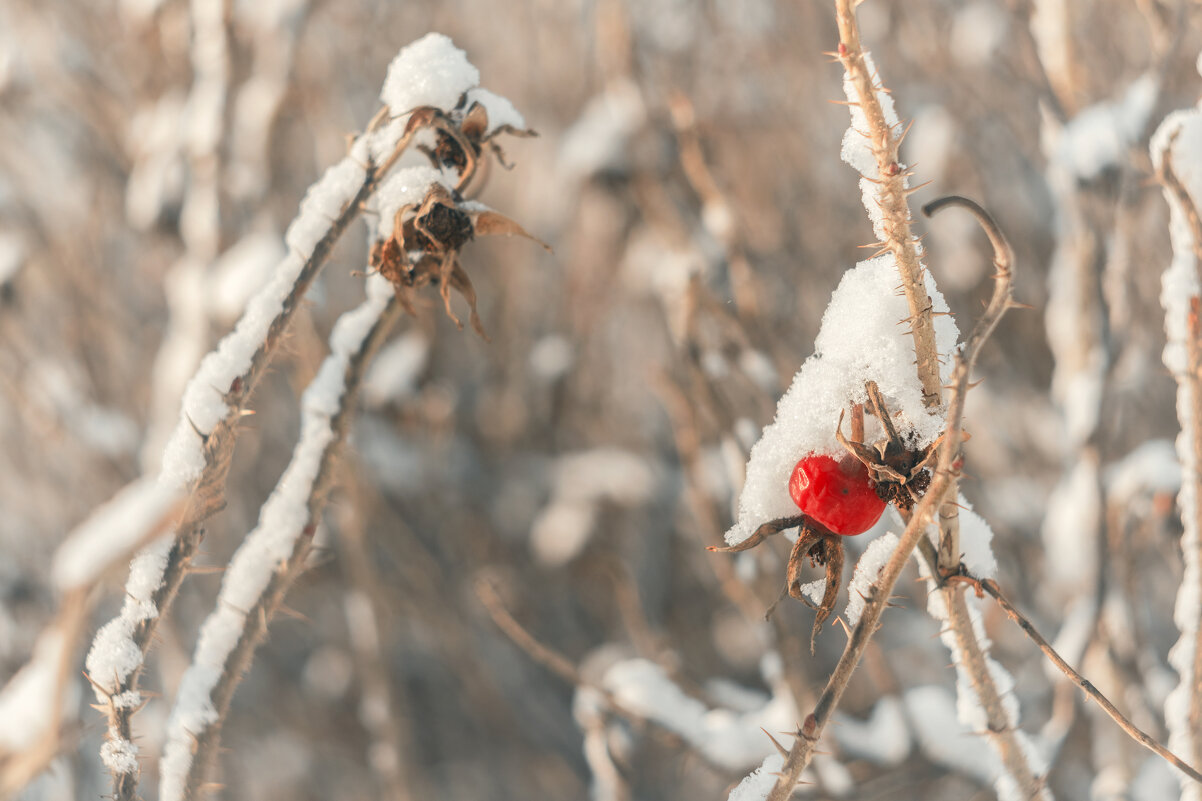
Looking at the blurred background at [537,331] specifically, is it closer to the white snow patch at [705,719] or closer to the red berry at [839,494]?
the white snow patch at [705,719]

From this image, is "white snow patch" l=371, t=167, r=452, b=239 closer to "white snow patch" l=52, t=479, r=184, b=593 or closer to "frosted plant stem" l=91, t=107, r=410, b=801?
Answer: "frosted plant stem" l=91, t=107, r=410, b=801

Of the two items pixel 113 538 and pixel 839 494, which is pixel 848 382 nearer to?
pixel 839 494

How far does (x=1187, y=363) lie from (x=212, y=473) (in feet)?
3.30

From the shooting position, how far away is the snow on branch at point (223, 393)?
2.37ft

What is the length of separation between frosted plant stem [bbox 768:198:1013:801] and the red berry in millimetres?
105

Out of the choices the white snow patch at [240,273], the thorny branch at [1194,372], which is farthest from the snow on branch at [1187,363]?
the white snow patch at [240,273]

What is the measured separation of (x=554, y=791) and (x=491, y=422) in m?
1.45

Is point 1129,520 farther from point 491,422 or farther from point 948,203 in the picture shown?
point 491,422

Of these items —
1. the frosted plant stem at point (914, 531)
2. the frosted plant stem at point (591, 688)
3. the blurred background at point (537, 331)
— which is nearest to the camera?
the frosted plant stem at point (914, 531)

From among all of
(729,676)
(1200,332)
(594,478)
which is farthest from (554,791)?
(1200,332)

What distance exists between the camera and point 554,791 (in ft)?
10.5

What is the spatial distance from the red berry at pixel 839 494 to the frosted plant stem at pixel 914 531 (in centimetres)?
10

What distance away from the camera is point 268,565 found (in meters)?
0.85

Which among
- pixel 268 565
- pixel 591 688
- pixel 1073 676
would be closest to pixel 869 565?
pixel 1073 676
